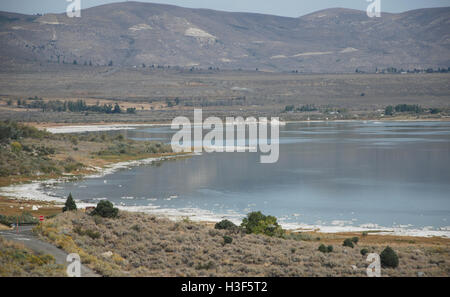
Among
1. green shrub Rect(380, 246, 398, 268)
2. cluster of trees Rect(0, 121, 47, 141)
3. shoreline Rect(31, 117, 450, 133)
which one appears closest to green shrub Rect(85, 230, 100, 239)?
green shrub Rect(380, 246, 398, 268)

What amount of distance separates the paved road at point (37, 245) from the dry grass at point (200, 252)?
10.5 inches

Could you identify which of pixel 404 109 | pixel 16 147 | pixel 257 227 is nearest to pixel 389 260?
pixel 257 227

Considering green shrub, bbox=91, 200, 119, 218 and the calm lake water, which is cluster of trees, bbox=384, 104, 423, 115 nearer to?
the calm lake water

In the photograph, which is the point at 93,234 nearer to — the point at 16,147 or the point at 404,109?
the point at 16,147

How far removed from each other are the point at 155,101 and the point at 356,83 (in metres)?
48.0

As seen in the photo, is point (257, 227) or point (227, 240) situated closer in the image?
point (227, 240)

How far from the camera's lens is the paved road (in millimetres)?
14765

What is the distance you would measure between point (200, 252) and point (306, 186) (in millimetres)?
22307

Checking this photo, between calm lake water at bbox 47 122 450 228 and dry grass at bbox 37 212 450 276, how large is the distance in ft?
27.6

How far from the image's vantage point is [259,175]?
4456 cm

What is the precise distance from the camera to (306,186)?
39.2 m

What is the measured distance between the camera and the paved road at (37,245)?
48.4 feet
